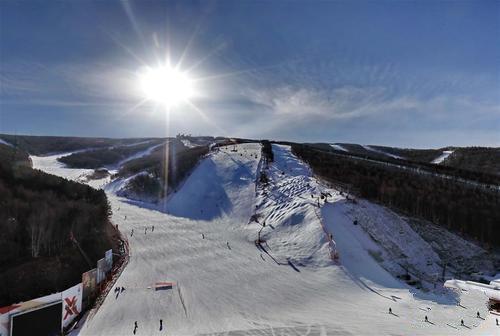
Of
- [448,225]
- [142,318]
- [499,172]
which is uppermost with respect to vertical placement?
[499,172]

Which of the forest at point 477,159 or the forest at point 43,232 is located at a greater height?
the forest at point 477,159

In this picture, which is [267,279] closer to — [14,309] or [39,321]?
[39,321]

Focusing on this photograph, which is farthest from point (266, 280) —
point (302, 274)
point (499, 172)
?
point (499, 172)

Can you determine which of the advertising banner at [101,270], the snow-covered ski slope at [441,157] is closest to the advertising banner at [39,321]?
the advertising banner at [101,270]

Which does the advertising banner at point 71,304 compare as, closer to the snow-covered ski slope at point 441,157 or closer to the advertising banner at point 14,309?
the advertising banner at point 14,309

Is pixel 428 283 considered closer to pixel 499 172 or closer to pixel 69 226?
pixel 69 226

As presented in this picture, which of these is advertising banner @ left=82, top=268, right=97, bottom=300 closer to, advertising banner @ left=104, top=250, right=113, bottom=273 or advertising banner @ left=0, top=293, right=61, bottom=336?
advertising banner @ left=104, top=250, right=113, bottom=273

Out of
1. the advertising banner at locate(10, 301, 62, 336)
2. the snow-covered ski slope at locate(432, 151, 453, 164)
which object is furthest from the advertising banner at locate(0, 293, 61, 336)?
the snow-covered ski slope at locate(432, 151, 453, 164)
